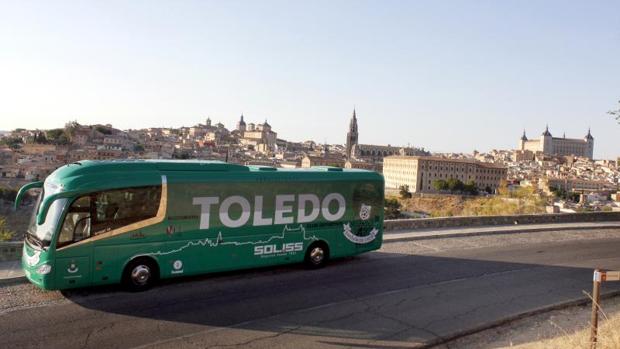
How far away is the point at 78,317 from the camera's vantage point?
8.05 m

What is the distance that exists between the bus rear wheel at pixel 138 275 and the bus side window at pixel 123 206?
2.70 ft

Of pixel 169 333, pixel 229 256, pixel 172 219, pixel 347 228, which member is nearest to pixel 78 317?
pixel 169 333

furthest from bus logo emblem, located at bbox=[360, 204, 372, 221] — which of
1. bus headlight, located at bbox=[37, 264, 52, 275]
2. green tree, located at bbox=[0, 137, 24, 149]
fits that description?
green tree, located at bbox=[0, 137, 24, 149]

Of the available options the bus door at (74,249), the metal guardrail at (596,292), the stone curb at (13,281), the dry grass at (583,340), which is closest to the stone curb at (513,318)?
the dry grass at (583,340)

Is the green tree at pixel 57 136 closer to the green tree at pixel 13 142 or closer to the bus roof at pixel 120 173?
the green tree at pixel 13 142

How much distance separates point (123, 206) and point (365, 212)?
6124 mm

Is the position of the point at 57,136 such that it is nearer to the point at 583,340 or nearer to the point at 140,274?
the point at 140,274

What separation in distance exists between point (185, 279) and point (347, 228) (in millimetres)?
4195

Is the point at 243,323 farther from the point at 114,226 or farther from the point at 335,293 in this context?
the point at 114,226

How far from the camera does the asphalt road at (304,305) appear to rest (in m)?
7.47

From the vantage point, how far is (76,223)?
28.8 feet

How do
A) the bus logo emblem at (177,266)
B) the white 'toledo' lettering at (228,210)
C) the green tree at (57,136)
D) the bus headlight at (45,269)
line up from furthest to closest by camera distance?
1. the green tree at (57,136)
2. the white 'toledo' lettering at (228,210)
3. the bus logo emblem at (177,266)
4. the bus headlight at (45,269)

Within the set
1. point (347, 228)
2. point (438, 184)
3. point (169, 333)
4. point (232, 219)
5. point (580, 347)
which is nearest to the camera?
point (580, 347)

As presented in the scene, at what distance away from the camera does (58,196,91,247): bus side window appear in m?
8.69
